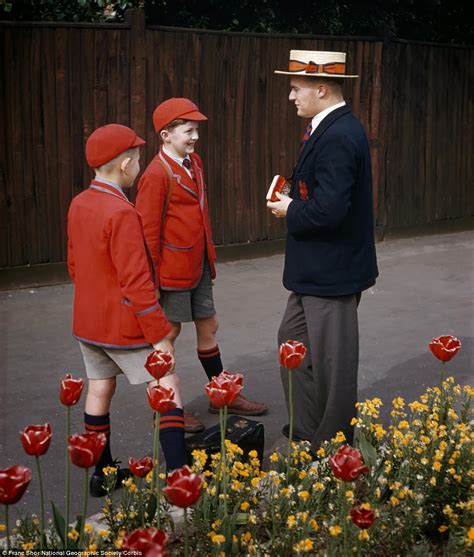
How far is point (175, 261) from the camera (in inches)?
215

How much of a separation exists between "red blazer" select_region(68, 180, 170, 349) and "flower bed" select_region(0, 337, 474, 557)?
2.36 feet

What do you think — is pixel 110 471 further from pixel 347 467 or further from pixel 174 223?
pixel 174 223

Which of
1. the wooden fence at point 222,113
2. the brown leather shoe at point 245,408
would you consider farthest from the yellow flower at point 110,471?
the wooden fence at point 222,113

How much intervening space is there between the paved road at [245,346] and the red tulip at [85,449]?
5.29 feet

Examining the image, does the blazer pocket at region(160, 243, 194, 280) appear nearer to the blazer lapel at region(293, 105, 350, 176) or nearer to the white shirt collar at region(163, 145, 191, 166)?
the white shirt collar at region(163, 145, 191, 166)

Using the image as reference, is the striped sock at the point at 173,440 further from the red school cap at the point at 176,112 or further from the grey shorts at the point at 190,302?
the red school cap at the point at 176,112

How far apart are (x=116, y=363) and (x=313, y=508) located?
4.02ft

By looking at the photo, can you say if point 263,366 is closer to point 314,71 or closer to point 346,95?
point 314,71

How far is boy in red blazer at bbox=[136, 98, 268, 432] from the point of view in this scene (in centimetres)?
536

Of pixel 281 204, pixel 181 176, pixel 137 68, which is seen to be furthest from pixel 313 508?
pixel 137 68

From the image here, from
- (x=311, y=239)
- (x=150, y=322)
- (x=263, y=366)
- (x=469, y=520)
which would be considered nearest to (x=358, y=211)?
(x=311, y=239)

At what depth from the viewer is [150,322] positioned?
4.30 metres

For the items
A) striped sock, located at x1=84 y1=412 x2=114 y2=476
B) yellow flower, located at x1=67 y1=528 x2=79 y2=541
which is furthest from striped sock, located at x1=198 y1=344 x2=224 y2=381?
yellow flower, located at x1=67 y1=528 x2=79 y2=541

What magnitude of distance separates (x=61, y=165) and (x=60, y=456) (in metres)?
4.40
